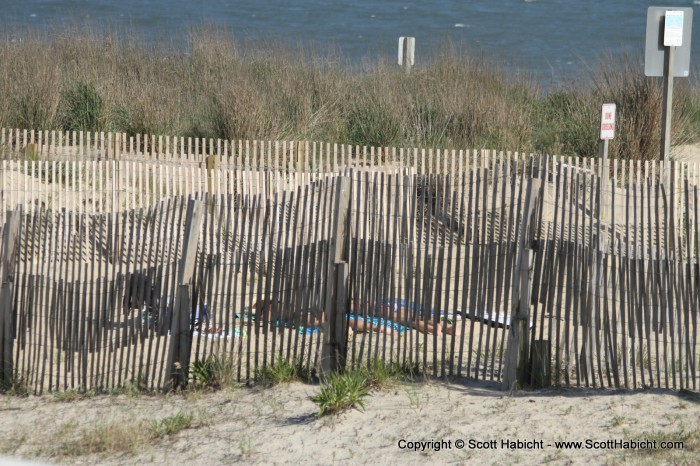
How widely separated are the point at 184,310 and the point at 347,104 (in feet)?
34.0

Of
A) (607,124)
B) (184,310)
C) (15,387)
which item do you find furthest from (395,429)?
(607,124)

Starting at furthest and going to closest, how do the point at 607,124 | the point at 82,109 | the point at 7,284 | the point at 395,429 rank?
the point at 82,109, the point at 607,124, the point at 7,284, the point at 395,429

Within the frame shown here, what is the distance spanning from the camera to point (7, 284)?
23.1 feet

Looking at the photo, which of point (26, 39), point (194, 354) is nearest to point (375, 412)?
point (194, 354)

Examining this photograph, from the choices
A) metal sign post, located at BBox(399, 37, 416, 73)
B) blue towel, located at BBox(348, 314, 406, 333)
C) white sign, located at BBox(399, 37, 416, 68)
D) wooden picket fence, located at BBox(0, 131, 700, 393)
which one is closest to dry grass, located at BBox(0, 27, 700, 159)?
metal sign post, located at BBox(399, 37, 416, 73)

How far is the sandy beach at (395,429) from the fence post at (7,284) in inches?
40.1

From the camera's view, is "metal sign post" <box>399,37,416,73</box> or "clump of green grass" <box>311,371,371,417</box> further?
"metal sign post" <box>399,37,416,73</box>

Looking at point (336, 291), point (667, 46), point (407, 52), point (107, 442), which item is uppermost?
point (407, 52)

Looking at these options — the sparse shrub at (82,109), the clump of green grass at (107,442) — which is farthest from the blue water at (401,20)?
the clump of green grass at (107,442)

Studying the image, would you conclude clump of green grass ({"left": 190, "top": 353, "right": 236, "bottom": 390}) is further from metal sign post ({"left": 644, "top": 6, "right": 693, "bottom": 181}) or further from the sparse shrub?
the sparse shrub

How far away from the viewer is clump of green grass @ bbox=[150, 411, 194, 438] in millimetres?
5578

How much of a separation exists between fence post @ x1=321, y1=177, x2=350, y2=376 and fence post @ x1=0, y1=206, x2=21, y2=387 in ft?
7.78

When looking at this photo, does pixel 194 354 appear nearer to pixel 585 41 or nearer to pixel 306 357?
pixel 306 357

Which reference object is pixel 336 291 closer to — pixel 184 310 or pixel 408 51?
pixel 184 310
